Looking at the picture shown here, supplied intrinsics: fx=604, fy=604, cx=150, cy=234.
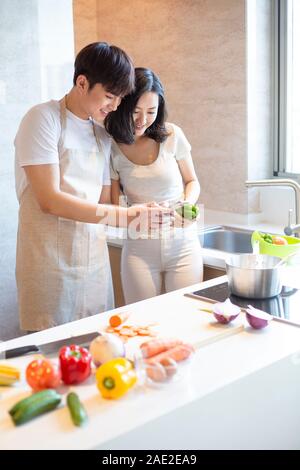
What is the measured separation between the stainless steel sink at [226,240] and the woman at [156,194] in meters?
0.60

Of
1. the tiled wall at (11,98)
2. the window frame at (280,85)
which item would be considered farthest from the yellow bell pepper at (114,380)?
the window frame at (280,85)

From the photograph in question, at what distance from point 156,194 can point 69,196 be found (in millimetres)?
438

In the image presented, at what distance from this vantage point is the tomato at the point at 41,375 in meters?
1.20

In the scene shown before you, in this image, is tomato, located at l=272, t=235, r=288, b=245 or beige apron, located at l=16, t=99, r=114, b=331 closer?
beige apron, located at l=16, t=99, r=114, b=331

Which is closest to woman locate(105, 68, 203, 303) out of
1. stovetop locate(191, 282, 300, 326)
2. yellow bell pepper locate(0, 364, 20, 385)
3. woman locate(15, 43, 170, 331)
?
woman locate(15, 43, 170, 331)

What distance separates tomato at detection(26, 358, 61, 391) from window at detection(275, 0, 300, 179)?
6.88 feet

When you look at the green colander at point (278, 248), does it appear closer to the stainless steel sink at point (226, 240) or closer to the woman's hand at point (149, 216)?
the woman's hand at point (149, 216)

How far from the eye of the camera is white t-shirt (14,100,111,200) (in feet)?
6.05

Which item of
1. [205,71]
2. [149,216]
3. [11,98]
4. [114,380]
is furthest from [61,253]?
[205,71]

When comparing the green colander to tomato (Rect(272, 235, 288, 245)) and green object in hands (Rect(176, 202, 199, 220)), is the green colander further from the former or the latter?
green object in hands (Rect(176, 202, 199, 220))

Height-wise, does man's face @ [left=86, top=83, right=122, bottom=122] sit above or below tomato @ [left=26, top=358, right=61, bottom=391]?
above

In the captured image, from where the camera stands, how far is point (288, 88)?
9.71 ft

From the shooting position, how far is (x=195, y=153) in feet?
10.3
